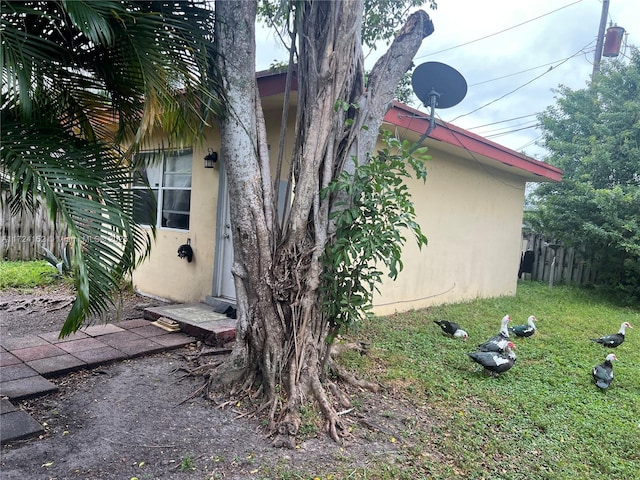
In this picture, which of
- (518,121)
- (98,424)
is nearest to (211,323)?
(98,424)

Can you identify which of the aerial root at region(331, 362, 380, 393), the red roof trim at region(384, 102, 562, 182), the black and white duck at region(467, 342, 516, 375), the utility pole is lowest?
the aerial root at region(331, 362, 380, 393)

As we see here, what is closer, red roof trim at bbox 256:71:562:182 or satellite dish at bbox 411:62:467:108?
red roof trim at bbox 256:71:562:182

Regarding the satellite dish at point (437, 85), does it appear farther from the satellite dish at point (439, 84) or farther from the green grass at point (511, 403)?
the green grass at point (511, 403)

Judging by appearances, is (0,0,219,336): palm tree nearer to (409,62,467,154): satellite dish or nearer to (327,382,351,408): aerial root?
(327,382,351,408): aerial root

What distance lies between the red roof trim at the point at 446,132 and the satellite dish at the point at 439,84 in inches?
13.0

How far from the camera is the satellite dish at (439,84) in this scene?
4.56 metres

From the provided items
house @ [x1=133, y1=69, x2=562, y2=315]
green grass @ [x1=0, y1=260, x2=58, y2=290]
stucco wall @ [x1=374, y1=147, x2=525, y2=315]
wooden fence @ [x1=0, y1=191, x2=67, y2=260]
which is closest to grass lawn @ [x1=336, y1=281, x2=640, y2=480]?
stucco wall @ [x1=374, y1=147, x2=525, y2=315]

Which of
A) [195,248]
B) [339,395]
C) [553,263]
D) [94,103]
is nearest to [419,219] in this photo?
[195,248]

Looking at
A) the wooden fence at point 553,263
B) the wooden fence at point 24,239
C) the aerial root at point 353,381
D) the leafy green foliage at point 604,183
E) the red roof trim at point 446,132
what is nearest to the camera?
the aerial root at point 353,381

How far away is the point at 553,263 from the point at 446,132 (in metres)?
6.18

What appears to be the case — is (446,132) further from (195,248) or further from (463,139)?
(195,248)

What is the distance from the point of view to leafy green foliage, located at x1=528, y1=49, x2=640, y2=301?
827 centimetres

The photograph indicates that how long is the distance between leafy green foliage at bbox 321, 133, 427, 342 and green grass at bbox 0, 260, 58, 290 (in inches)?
241

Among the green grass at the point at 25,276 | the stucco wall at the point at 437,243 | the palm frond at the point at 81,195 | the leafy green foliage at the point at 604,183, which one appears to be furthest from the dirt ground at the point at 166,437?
the leafy green foliage at the point at 604,183
